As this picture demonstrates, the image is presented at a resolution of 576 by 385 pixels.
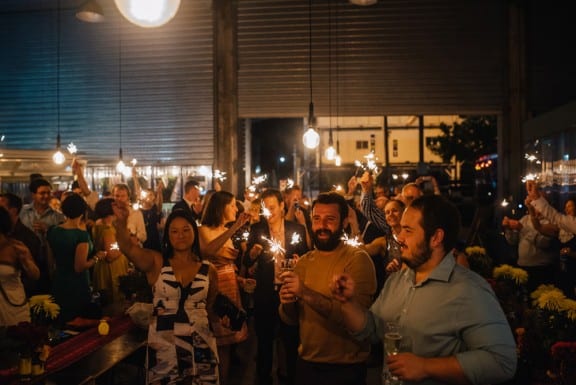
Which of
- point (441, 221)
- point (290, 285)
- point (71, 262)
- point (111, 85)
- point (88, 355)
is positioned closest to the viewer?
point (441, 221)

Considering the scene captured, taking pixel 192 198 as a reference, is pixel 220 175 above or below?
above

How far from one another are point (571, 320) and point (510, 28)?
10157 mm

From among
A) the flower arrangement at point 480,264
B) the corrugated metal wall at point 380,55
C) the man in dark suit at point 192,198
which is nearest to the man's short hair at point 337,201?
the flower arrangement at point 480,264

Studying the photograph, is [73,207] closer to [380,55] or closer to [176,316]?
[176,316]

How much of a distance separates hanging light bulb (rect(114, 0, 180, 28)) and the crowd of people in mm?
1351

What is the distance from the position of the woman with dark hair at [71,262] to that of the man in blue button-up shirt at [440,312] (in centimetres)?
372

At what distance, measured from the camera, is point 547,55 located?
12703mm

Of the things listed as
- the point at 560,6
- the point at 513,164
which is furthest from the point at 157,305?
the point at 560,6

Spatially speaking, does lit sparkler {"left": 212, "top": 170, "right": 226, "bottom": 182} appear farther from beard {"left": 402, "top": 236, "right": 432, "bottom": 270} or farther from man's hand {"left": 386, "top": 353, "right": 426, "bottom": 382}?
man's hand {"left": 386, "top": 353, "right": 426, "bottom": 382}

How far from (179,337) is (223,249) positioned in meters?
1.83

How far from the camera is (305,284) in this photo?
363cm

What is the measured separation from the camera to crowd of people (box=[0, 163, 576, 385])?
2439 millimetres

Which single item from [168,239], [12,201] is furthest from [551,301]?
[12,201]

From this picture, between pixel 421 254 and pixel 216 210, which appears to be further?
pixel 216 210
